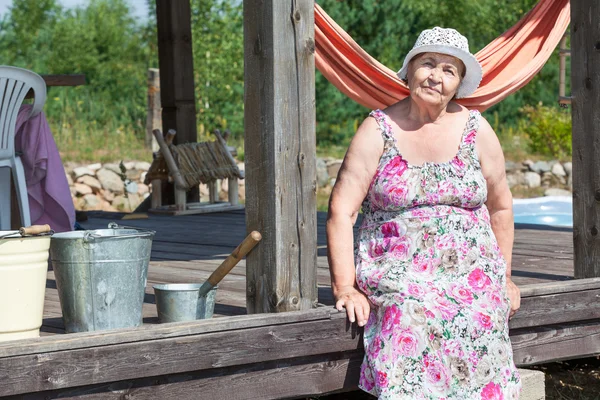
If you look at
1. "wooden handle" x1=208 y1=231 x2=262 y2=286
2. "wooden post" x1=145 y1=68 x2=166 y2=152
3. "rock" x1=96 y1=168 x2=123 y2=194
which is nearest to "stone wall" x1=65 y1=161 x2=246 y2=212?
"rock" x1=96 y1=168 x2=123 y2=194

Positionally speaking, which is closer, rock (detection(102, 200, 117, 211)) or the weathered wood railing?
the weathered wood railing

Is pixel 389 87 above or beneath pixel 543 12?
beneath

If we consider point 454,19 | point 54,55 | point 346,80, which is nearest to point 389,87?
point 346,80

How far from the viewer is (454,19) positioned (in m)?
14.7

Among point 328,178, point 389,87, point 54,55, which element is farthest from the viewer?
point 54,55

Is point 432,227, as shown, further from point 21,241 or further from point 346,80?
point 346,80

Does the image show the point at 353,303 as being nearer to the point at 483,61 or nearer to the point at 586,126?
the point at 586,126

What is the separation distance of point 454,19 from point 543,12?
10435 millimetres

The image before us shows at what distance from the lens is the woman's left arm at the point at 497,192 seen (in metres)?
2.81

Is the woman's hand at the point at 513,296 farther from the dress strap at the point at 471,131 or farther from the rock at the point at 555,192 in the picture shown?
the rock at the point at 555,192

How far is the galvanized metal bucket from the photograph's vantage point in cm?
261

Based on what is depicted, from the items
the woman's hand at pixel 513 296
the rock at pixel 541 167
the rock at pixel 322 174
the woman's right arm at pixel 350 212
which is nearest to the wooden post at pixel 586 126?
the woman's hand at pixel 513 296

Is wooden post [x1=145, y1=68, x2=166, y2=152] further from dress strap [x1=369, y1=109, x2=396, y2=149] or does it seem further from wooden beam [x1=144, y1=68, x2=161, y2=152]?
dress strap [x1=369, y1=109, x2=396, y2=149]

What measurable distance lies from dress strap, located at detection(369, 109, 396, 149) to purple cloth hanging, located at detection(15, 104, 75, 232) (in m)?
1.84
